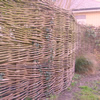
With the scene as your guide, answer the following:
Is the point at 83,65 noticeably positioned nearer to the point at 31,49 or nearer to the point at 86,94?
the point at 86,94

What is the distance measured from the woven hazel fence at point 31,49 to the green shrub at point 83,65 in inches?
95.3

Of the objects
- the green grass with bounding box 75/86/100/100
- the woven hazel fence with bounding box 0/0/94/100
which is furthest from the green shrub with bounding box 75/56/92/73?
the woven hazel fence with bounding box 0/0/94/100

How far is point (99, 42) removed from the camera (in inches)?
340

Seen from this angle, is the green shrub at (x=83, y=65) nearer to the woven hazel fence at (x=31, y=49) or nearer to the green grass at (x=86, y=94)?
the green grass at (x=86, y=94)

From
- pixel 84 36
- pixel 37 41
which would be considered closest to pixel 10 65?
pixel 37 41

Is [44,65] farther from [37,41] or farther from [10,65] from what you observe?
[10,65]

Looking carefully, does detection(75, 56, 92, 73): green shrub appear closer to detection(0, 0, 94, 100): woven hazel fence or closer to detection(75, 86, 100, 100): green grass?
detection(75, 86, 100, 100): green grass

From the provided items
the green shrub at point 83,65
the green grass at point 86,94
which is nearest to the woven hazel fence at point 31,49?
the green grass at point 86,94

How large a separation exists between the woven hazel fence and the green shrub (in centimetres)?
242

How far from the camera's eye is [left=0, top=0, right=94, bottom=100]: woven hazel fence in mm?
2361

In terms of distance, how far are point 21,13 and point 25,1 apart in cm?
26

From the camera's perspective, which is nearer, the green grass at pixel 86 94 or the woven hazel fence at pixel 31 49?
the woven hazel fence at pixel 31 49

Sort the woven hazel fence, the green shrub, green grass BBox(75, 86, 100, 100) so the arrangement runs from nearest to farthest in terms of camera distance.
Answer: the woven hazel fence → green grass BBox(75, 86, 100, 100) → the green shrub

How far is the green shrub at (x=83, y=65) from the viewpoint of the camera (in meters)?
5.80
